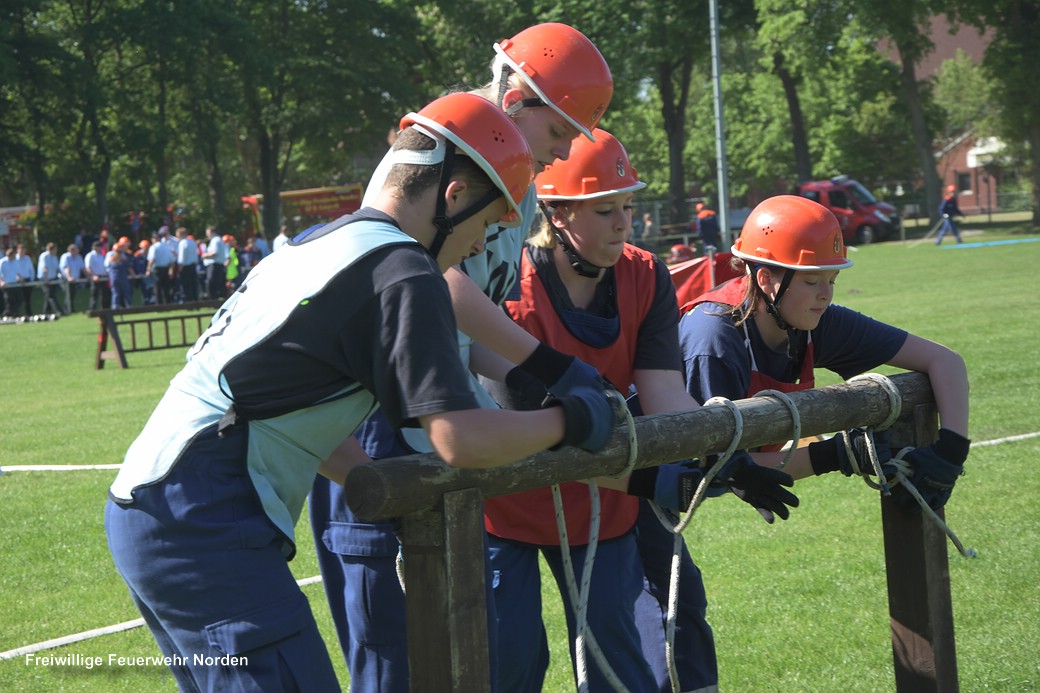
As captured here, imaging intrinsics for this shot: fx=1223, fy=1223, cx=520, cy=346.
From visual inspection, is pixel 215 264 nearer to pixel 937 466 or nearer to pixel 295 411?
pixel 937 466

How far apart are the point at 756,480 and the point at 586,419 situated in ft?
2.89

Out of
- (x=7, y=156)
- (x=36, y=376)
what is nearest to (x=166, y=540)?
(x=36, y=376)

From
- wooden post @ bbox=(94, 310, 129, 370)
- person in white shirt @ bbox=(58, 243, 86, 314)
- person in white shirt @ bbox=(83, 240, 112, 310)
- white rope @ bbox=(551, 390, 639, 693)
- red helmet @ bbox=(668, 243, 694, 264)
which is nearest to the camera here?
white rope @ bbox=(551, 390, 639, 693)

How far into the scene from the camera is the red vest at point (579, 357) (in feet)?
12.2

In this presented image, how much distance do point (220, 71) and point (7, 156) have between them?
9452mm

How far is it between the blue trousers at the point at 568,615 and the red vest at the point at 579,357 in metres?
0.05

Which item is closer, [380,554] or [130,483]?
[130,483]

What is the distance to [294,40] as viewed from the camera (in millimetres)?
52500

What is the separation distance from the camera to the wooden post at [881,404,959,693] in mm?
3621

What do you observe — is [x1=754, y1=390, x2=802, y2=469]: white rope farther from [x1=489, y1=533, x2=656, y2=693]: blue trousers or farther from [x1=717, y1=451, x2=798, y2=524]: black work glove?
[x1=489, y1=533, x2=656, y2=693]: blue trousers

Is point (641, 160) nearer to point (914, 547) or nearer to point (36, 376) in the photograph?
point (36, 376)

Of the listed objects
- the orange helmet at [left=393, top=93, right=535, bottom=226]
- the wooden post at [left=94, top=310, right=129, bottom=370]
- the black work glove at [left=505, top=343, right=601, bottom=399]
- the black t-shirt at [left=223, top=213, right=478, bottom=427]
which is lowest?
the wooden post at [left=94, top=310, right=129, bottom=370]

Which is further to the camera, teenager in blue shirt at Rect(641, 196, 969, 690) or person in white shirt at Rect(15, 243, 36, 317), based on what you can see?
person in white shirt at Rect(15, 243, 36, 317)

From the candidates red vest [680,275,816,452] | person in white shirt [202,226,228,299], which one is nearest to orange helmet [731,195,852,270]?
red vest [680,275,816,452]
